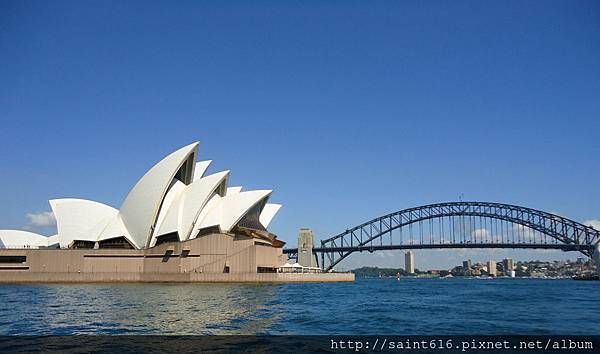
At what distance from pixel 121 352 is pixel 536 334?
12.8 m

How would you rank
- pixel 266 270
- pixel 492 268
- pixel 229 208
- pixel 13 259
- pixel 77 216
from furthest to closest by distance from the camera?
pixel 492 268 → pixel 77 216 → pixel 266 270 → pixel 229 208 → pixel 13 259

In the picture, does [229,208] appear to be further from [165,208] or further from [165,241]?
[165,241]

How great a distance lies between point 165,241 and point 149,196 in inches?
247

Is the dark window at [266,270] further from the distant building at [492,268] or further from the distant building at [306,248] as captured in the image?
the distant building at [492,268]

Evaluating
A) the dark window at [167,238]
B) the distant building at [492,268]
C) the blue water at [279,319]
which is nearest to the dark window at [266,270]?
the dark window at [167,238]

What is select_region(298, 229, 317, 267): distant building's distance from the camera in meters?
110

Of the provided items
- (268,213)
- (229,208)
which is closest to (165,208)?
(229,208)

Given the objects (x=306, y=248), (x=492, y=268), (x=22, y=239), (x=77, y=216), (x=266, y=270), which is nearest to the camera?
(x=266, y=270)

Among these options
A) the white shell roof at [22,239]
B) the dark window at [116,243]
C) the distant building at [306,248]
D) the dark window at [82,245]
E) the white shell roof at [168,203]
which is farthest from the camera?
the distant building at [306,248]

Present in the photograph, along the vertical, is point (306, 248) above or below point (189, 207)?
below

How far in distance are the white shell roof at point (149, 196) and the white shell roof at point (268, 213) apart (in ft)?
55.9

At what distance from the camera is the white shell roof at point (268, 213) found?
76.1 meters

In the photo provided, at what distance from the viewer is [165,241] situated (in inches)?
2506

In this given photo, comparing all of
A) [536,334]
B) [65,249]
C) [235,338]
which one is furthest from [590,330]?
[65,249]
